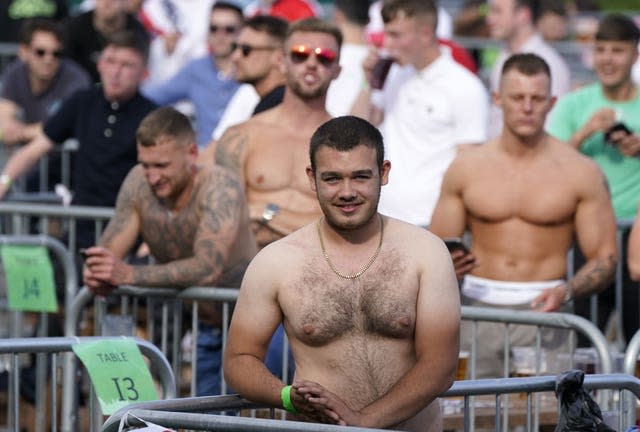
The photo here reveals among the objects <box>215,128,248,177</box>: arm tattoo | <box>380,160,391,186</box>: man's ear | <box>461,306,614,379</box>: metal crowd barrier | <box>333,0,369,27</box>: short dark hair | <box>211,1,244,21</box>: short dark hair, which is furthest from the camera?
<box>211,1,244,21</box>: short dark hair

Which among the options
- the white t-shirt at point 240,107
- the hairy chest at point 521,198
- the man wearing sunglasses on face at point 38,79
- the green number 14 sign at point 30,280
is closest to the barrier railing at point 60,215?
the green number 14 sign at point 30,280

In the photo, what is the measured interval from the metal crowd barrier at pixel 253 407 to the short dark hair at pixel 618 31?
14.1 feet

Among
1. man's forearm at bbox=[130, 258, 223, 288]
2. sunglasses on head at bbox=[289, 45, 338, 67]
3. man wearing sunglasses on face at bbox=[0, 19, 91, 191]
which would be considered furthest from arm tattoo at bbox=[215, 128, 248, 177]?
man wearing sunglasses on face at bbox=[0, 19, 91, 191]

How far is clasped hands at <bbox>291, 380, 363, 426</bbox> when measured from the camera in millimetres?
5277

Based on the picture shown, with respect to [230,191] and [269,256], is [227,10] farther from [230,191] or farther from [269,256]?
[269,256]

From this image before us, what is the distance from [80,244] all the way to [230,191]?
2.17m

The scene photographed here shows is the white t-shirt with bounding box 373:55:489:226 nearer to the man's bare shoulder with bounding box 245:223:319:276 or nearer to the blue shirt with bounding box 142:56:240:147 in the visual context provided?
the blue shirt with bounding box 142:56:240:147

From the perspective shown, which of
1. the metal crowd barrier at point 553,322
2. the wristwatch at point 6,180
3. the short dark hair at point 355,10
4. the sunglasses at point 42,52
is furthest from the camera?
the sunglasses at point 42,52

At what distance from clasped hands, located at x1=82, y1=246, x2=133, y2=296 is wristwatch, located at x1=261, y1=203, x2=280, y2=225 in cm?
110

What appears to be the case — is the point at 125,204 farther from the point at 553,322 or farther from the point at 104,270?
the point at 553,322

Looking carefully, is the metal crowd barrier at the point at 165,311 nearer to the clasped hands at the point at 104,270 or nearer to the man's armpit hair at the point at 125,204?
the clasped hands at the point at 104,270

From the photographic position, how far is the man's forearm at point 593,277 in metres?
8.21

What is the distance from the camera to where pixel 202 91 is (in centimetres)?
1201

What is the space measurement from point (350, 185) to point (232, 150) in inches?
131
